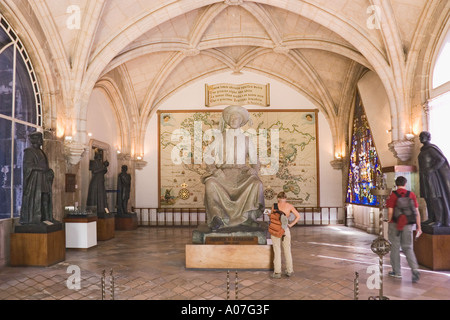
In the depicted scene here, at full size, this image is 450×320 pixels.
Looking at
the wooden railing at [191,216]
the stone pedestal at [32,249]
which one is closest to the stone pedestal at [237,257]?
the stone pedestal at [32,249]

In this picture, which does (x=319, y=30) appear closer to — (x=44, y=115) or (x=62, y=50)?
(x=62, y=50)

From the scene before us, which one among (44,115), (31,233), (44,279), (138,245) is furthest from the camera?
(138,245)

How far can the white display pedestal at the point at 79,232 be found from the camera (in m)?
7.07

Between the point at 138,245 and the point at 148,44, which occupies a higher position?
the point at 148,44

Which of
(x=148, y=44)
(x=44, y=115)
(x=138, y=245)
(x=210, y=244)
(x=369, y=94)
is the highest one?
(x=148, y=44)

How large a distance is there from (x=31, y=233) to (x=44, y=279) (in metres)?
A: 1.20

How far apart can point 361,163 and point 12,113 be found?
28.0 ft

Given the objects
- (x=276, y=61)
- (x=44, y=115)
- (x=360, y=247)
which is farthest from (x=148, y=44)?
(x=360, y=247)

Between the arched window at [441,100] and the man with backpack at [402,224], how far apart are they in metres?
2.27

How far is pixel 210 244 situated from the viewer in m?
5.02

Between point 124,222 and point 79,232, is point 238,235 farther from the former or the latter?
point 124,222

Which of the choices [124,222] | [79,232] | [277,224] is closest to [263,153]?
[124,222]

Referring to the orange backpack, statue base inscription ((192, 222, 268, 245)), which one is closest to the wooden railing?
statue base inscription ((192, 222, 268, 245))

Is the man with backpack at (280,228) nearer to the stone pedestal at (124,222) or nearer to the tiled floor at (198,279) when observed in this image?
the tiled floor at (198,279)
